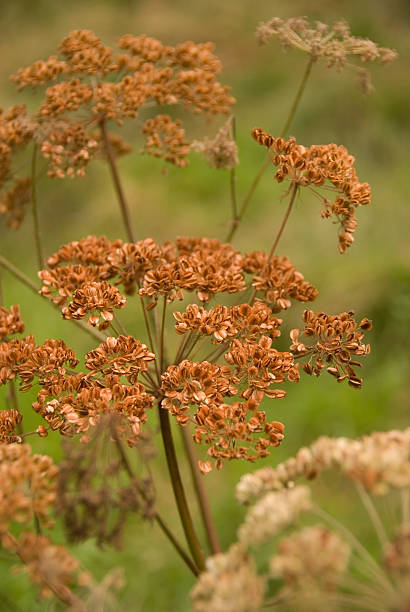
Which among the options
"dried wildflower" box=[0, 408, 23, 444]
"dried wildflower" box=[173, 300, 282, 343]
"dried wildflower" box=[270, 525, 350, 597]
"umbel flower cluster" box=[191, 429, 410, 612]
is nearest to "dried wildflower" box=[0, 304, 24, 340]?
"dried wildflower" box=[0, 408, 23, 444]

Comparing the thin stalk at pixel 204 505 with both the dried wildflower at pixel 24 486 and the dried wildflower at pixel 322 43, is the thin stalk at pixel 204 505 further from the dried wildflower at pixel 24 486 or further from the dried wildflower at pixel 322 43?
the dried wildflower at pixel 322 43

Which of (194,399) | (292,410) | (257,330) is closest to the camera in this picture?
(194,399)

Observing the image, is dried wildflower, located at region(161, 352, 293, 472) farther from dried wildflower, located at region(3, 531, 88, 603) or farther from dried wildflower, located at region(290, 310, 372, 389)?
dried wildflower, located at region(3, 531, 88, 603)

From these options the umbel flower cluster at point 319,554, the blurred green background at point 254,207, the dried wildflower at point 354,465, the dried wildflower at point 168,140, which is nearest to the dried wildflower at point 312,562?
the umbel flower cluster at point 319,554

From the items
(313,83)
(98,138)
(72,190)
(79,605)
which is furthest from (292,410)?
(313,83)

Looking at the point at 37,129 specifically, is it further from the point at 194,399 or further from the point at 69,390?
the point at 194,399

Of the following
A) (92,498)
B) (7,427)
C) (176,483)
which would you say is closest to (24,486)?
(92,498)

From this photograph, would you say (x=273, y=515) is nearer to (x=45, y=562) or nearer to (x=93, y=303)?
(x=45, y=562)
